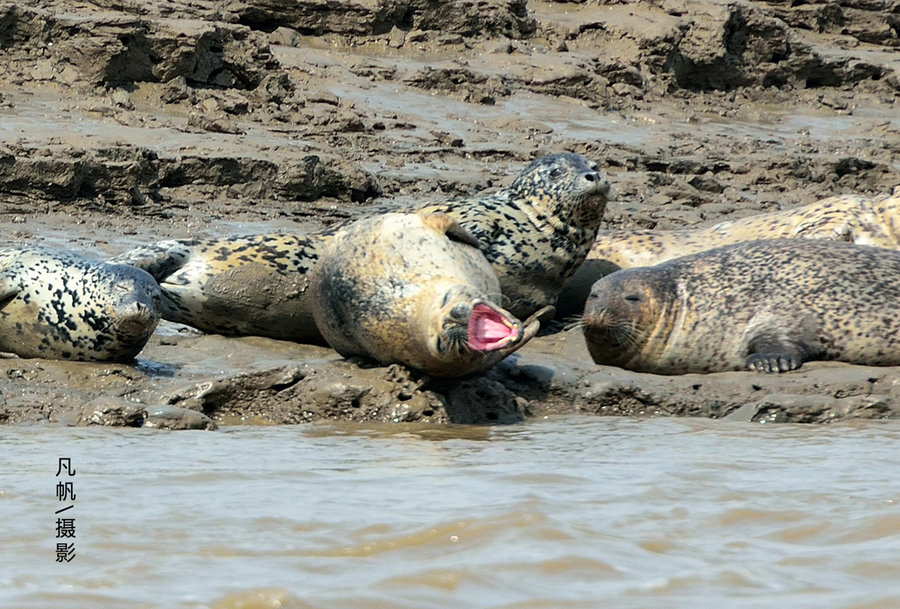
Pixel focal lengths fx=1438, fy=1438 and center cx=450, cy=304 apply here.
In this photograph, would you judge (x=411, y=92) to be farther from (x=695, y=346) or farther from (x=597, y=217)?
(x=695, y=346)

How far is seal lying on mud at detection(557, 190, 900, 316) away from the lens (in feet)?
25.9

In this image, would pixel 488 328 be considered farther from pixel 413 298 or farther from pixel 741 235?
pixel 741 235

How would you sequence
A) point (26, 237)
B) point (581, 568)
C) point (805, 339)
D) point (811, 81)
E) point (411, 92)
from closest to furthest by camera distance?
point (581, 568) < point (805, 339) < point (26, 237) < point (411, 92) < point (811, 81)

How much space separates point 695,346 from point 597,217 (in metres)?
1.11

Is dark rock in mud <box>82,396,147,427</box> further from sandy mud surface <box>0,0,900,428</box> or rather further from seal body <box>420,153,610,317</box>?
seal body <box>420,153,610,317</box>

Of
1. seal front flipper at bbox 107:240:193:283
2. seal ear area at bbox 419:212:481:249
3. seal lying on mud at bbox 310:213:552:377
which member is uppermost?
seal ear area at bbox 419:212:481:249

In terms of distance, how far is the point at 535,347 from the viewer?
23.1 feet

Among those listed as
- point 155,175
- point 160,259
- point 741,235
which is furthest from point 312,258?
point 155,175

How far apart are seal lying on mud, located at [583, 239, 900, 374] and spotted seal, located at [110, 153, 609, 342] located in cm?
58

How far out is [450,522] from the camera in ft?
10.7

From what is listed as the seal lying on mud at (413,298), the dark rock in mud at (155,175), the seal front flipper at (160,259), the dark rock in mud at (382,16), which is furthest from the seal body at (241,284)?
the dark rock in mud at (382,16)

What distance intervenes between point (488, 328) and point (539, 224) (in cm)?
245

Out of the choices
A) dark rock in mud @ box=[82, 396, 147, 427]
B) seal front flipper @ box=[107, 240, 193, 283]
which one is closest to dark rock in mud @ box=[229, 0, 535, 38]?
seal front flipper @ box=[107, 240, 193, 283]

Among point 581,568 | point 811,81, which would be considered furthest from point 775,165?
point 581,568
